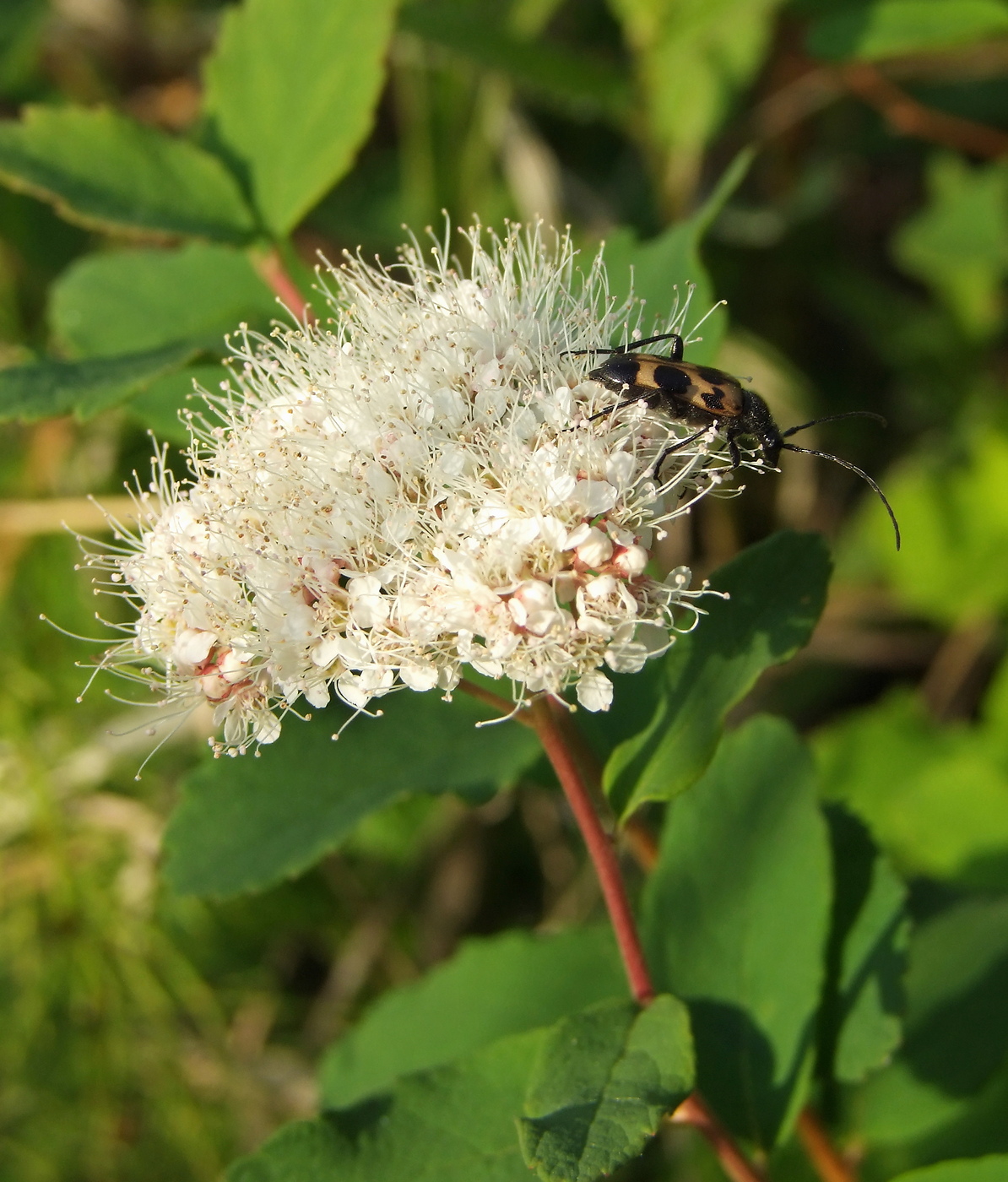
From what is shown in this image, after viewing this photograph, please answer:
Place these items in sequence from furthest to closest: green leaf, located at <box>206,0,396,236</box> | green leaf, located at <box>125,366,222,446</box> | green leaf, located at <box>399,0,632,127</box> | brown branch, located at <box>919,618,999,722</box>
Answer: brown branch, located at <box>919,618,999,722</box> → green leaf, located at <box>399,0,632,127</box> → green leaf, located at <box>206,0,396,236</box> → green leaf, located at <box>125,366,222,446</box>

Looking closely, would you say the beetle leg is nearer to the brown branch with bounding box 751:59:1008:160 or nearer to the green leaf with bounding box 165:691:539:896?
the green leaf with bounding box 165:691:539:896

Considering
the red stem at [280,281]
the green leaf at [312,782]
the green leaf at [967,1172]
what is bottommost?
the green leaf at [967,1172]

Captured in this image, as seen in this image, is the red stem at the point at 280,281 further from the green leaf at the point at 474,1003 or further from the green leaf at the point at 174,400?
the green leaf at the point at 474,1003

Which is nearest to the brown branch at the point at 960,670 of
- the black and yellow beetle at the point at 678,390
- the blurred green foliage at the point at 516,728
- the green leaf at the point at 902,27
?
the blurred green foliage at the point at 516,728

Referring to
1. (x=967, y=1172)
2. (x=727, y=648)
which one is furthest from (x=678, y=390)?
(x=967, y=1172)

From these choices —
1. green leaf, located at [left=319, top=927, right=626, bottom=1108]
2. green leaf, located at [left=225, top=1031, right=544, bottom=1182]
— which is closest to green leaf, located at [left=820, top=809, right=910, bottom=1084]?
green leaf, located at [left=319, top=927, right=626, bottom=1108]

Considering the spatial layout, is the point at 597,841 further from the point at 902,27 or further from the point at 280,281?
the point at 902,27

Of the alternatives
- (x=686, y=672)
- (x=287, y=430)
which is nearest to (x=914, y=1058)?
(x=686, y=672)
